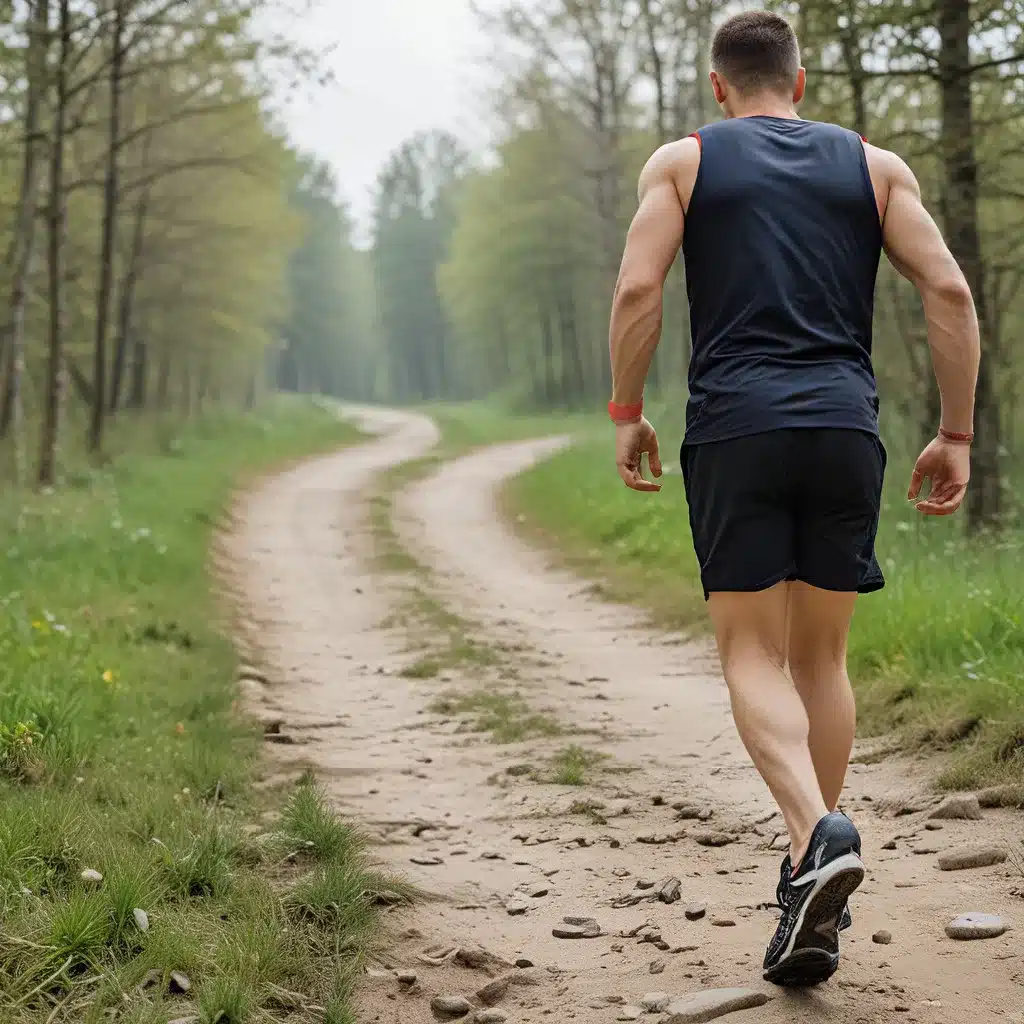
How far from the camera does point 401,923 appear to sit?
12.9 ft

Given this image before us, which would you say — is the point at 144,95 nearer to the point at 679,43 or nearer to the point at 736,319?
the point at 679,43

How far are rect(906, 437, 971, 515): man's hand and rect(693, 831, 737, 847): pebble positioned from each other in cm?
166

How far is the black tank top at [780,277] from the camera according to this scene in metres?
3.18

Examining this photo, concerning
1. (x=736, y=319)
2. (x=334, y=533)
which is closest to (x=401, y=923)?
(x=736, y=319)

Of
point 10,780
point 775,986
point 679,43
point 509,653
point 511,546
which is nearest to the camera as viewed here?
point 775,986

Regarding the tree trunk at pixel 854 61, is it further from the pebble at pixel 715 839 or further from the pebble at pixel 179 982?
the pebble at pixel 179 982

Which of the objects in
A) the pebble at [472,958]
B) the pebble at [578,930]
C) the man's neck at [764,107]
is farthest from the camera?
the pebble at [578,930]

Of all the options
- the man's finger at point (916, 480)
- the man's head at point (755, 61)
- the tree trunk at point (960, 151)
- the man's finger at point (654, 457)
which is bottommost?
the man's finger at point (916, 480)

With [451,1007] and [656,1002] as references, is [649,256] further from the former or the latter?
[451,1007]

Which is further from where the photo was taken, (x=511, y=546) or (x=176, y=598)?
(x=511, y=546)

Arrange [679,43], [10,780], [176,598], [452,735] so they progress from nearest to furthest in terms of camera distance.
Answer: [10,780], [452,735], [176,598], [679,43]

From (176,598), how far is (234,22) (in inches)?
351

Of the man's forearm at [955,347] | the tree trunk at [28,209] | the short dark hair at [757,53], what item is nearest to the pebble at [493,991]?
the man's forearm at [955,347]

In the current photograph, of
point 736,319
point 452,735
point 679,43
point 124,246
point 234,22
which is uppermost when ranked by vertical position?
point 679,43
